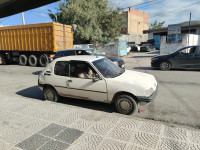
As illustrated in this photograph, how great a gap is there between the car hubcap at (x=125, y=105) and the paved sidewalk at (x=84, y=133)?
0.94ft

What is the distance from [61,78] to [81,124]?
1.78 m

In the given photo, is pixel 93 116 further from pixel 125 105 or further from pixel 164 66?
pixel 164 66

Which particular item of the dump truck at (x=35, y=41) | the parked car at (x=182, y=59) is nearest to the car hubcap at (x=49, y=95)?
the parked car at (x=182, y=59)

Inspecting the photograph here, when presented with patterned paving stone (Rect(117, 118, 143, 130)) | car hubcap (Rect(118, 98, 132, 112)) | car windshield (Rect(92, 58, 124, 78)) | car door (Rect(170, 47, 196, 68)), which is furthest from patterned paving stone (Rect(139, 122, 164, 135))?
car door (Rect(170, 47, 196, 68))

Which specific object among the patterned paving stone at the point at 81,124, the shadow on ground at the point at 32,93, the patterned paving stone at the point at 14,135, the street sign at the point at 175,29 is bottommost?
the patterned paving stone at the point at 14,135

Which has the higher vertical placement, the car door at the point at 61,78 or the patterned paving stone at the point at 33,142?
the car door at the point at 61,78

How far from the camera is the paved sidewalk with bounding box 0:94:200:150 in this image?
9.41 ft

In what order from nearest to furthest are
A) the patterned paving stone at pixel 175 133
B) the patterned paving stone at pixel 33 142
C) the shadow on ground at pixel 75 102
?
1. the patterned paving stone at pixel 33 142
2. the patterned paving stone at pixel 175 133
3. the shadow on ground at pixel 75 102

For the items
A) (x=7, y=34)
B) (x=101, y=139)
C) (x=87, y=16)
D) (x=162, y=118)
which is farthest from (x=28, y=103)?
(x=87, y=16)

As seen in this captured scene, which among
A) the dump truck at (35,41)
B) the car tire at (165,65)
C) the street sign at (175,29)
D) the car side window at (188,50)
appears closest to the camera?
the car side window at (188,50)

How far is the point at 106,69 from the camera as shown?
4.66 m

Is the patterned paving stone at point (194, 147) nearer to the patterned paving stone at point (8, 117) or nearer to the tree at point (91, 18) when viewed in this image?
the patterned paving stone at point (8, 117)

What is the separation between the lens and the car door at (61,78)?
484 cm

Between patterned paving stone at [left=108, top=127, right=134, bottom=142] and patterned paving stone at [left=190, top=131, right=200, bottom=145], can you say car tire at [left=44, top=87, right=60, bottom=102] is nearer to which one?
patterned paving stone at [left=108, top=127, right=134, bottom=142]
